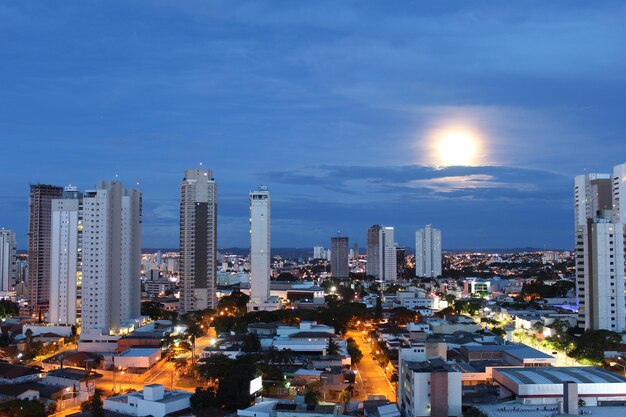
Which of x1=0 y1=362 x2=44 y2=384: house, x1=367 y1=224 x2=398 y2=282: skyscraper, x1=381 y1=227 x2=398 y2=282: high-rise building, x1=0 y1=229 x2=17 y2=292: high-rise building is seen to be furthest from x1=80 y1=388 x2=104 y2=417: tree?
x1=381 y1=227 x2=398 y2=282: high-rise building

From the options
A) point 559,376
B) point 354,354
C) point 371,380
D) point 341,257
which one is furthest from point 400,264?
point 559,376

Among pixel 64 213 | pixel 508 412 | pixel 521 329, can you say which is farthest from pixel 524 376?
pixel 64 213

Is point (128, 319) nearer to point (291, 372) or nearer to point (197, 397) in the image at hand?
point (291, 372)

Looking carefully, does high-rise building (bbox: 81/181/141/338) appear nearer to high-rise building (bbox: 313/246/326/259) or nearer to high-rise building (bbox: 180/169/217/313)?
high-rise building (bbox: 180/169/217/313)

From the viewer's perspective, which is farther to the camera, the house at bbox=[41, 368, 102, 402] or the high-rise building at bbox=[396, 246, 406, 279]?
the high-rise building at bbox=[396, 246, 406, 279]

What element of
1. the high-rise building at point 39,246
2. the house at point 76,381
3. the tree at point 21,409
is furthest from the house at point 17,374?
the high-rise building at point 39,246
